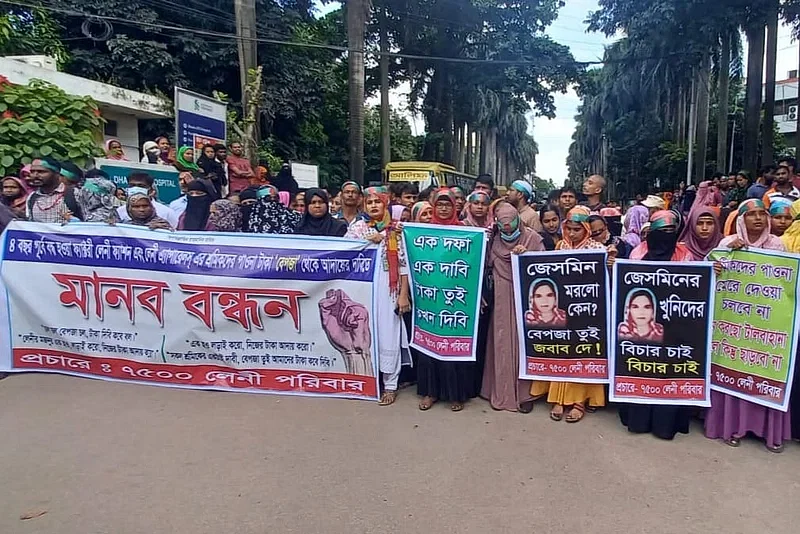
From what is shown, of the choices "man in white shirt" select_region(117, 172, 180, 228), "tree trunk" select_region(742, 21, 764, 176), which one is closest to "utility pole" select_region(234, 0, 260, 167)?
"man in white shirt" select_region(117, 172, 180, 228)

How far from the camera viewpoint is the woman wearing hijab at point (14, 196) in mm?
5480

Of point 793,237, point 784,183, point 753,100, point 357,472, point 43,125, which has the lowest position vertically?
point 357,472

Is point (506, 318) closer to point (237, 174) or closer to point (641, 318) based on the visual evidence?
point (641, 318)

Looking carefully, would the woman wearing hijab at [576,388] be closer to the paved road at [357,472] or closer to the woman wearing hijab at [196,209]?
the paved road at [357,472]

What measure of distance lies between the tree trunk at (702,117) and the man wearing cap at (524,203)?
64.2 ft

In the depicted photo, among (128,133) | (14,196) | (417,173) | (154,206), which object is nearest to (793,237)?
(154,206)

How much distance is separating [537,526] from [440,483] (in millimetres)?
600

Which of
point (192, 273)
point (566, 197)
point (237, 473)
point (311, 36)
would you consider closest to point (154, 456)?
point (237, 473)

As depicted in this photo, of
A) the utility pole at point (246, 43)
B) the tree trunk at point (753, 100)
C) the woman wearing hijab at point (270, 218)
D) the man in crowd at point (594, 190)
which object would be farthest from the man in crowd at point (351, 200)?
the tree trunk at point (753, 100)

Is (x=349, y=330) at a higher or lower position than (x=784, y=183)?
lower

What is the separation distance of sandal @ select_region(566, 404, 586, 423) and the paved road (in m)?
0.06

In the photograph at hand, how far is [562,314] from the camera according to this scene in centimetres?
422

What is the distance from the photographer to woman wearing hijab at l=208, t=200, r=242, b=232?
524 centimetres

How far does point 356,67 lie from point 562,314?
15459 millimetres
